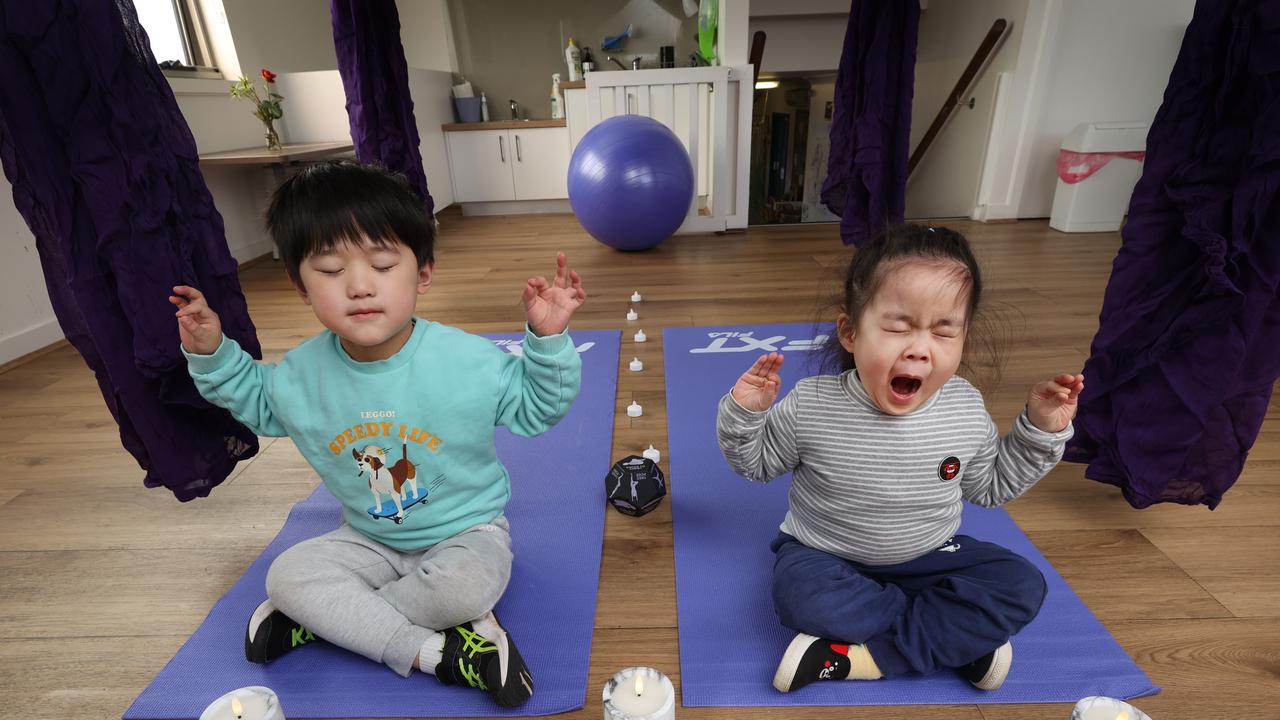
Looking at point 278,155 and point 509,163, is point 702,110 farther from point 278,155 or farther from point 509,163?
point 278,155

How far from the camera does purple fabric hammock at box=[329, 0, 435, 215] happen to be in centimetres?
212

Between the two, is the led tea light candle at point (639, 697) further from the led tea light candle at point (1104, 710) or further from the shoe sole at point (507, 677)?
the led tea light candle at point (1104, 710)

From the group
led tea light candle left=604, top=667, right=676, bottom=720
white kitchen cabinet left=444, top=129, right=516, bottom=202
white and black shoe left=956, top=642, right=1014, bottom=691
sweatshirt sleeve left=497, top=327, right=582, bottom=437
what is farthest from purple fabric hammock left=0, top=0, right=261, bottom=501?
white kitchen cabinet left=444, top=129, right=516, bottom=202

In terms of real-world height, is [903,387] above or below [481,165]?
above

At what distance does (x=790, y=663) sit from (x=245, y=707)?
28.0 inches

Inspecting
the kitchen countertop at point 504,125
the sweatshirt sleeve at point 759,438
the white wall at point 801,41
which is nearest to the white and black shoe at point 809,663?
the sweatshirt sleeve at point 759,438

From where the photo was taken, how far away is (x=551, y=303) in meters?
0.98

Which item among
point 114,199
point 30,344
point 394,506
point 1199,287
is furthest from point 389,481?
point 30,344

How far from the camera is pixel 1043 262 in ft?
10.4

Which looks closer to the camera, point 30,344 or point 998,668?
point 998,668

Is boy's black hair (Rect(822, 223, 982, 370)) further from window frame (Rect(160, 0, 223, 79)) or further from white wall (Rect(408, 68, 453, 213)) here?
white wall (Rect(408, 68, 453, 213))

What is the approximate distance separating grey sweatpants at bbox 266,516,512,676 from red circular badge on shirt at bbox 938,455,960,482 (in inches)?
28.0

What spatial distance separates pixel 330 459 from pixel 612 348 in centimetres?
129

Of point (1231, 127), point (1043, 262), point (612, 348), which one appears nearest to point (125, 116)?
point (612, 348)
